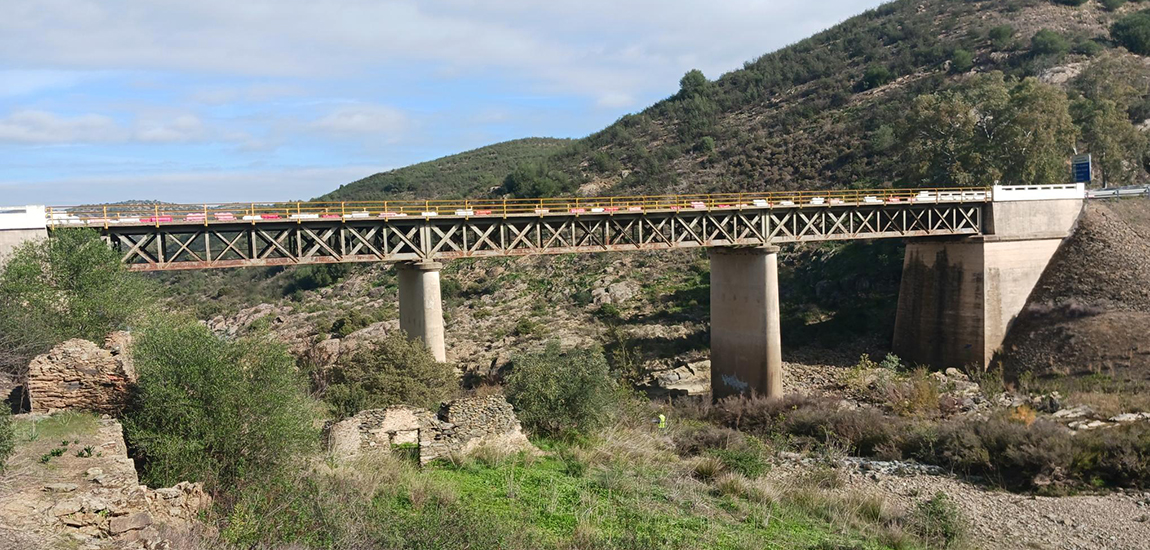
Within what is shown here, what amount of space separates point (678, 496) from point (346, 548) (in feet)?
24.6

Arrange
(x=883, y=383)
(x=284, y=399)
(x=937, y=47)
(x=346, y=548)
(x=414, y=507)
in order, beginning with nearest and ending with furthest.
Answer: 1. (x=346, y=548)
2. (x=414, y=507)
3. (x=284, y=399)
4. (x=883, y=383)
5. (x=937, y=47)

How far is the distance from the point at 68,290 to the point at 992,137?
4270 cm

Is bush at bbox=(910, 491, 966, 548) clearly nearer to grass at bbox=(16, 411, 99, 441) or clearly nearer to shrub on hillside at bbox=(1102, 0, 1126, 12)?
grass at bbox=(16, 411, 99, 441)

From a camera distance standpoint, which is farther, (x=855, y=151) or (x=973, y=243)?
(x=855, y=151)

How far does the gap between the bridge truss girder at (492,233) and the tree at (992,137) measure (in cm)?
745

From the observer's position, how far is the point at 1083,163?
3962 cm

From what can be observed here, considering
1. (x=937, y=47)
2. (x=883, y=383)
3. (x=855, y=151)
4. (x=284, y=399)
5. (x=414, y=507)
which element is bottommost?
(x=883, y=383)

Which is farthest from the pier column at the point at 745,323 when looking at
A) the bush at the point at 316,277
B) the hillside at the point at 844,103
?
the bush at the point at 316,277

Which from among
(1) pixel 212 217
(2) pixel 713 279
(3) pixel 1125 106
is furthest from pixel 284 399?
(3) pixel 1125 106

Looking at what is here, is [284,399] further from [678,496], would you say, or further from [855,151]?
[855,151]

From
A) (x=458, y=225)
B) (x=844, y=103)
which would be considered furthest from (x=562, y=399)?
(x=844, y=103)

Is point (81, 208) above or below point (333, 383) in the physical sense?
above

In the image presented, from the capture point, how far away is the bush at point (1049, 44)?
6756 cm

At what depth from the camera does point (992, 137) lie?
1668 inches
